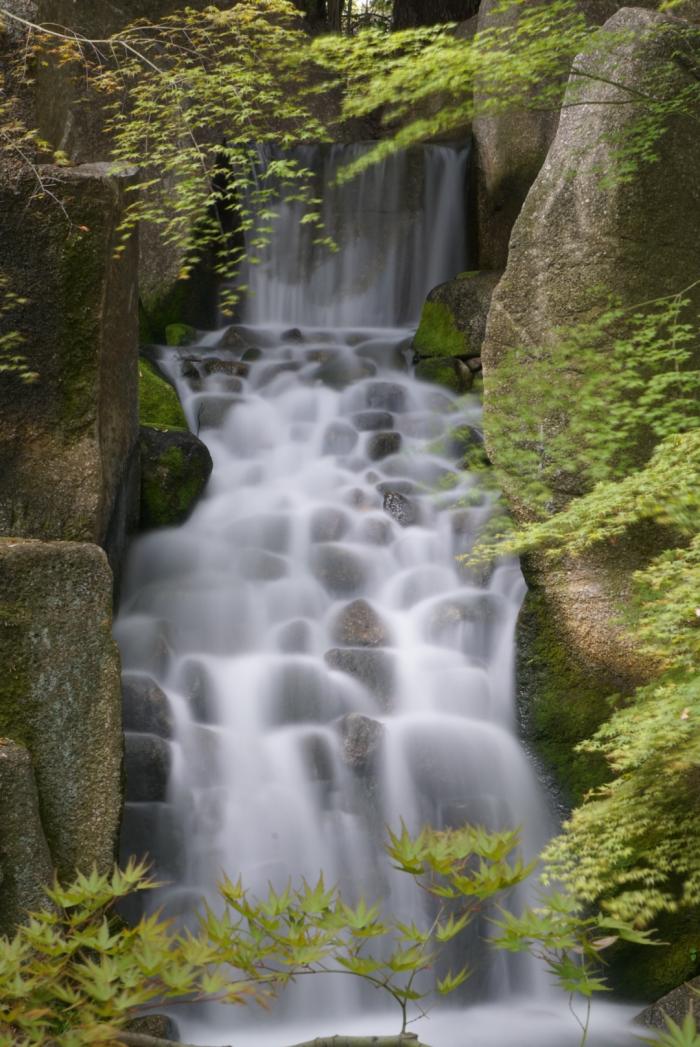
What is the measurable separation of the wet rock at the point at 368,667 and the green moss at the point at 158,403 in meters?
2.90

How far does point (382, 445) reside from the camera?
28.1 feet

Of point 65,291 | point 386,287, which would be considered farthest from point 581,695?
point 386,287

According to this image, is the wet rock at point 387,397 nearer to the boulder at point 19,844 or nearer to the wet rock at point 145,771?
the wet rock at point 145,771

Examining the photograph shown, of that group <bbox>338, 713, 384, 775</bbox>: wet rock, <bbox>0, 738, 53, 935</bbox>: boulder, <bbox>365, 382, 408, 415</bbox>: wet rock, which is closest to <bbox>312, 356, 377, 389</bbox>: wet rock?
<bbox>365, 382, 408, 415</bbox>: wet rock

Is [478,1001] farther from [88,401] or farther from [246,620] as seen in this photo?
[88,401]

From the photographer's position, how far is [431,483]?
320 inches

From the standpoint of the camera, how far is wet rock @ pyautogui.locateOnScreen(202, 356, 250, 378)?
9.75m

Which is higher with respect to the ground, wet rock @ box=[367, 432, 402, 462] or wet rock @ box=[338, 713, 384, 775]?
wet rock @ box=[367, 432, 402, 462]

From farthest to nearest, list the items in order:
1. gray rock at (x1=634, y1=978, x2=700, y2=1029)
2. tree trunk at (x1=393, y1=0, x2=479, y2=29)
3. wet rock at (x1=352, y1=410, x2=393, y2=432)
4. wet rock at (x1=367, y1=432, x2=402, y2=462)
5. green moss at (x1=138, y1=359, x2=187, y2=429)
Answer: tree trunk at (x1=393, y1=0, x2=479, y2=29) → wet rock at (x1=352, y1=410, x2=393, y2=432) → wet rock at (x1=367, y1=432, x2=402, y2=462) → green moss at (x1=138, y1=359, x2=187, y2=429) → gray rock at (x1=634, y1=978, x2=700, y2=1029)

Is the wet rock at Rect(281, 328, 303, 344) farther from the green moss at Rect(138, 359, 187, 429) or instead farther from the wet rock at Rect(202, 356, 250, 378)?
the green moss at Rect(138, 359, 187, 429)

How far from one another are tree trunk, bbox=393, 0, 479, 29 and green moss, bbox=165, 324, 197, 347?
8.35 m

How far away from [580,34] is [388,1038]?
5.72 m

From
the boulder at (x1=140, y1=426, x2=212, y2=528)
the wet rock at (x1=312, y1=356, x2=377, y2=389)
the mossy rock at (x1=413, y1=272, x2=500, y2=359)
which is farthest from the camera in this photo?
the mossy rock at (x1=413, y1=272, x2=500, y2=359)

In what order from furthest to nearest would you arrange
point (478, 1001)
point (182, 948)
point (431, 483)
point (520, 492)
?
1. point (431, 483)
2. point (520, 492)
3. point (478, 1001)
4. point (182, 948)
